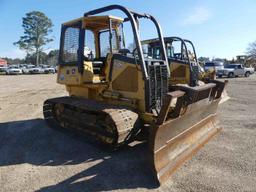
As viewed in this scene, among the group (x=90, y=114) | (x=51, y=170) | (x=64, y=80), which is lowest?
(x=51, y=170)

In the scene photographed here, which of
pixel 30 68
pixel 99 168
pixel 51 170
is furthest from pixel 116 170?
pixel 30 68

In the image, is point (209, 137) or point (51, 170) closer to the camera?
point (51, 170)

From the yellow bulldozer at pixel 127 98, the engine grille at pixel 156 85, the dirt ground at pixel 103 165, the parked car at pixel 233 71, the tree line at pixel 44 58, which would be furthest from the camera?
the tree line at pixel 44 58

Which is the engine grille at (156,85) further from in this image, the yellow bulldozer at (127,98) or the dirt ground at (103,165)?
the dirt ground at (103,165)

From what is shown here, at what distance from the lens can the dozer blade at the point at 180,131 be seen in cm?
420

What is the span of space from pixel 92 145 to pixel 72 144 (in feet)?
1.51

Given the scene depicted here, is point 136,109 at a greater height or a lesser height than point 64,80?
lesser

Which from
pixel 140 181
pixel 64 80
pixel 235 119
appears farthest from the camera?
pixel 235 119

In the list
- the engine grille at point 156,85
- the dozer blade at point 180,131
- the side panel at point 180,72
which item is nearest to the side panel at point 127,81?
the engine grille at point 156,85

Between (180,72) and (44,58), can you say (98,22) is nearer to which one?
(180,72)

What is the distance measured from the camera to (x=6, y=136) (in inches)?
265

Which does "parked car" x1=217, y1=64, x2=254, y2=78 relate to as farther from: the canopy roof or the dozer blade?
the dozer blade

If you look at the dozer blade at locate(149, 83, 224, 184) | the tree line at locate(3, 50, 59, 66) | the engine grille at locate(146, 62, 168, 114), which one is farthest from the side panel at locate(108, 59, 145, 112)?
the tree line at locate(3, 50, 59, 66)

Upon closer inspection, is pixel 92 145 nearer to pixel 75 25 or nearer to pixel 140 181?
pixel 140 181
